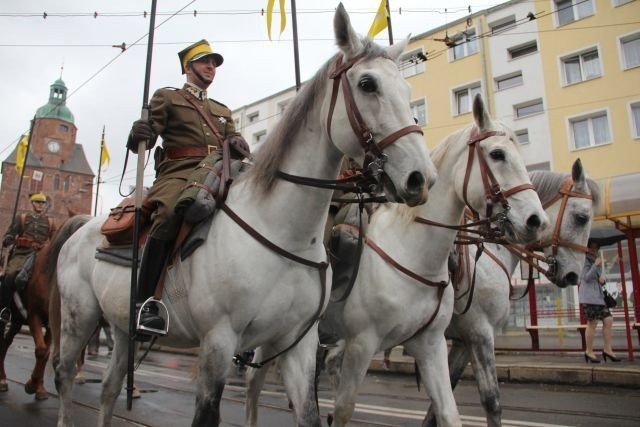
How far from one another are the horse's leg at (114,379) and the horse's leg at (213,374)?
1816 mm

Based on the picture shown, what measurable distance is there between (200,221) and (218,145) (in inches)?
35.4

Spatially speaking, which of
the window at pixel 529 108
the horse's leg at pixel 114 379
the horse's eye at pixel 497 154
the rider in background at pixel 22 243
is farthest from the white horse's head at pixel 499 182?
the window at pixel 529 108

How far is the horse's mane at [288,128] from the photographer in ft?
11.0

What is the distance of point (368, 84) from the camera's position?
2.97m

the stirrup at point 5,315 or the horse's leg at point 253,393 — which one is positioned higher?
the stirrup at point 5,315

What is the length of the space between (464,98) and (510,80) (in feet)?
7.90

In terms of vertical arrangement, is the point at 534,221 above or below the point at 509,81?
below

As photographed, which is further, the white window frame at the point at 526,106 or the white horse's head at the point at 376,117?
the white window frame at the point at 526,106

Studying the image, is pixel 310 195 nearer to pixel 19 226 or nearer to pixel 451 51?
pixel 19 226

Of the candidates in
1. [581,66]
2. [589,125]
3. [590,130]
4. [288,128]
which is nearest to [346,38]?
[288,128]

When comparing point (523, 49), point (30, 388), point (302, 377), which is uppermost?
point (523, 49)

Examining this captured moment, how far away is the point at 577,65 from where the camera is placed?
2462 cm

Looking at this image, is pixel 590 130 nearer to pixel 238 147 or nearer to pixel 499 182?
pixel 499 182

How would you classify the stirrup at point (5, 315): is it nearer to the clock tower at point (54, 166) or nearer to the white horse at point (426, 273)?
the white horse at point (426, 273)
